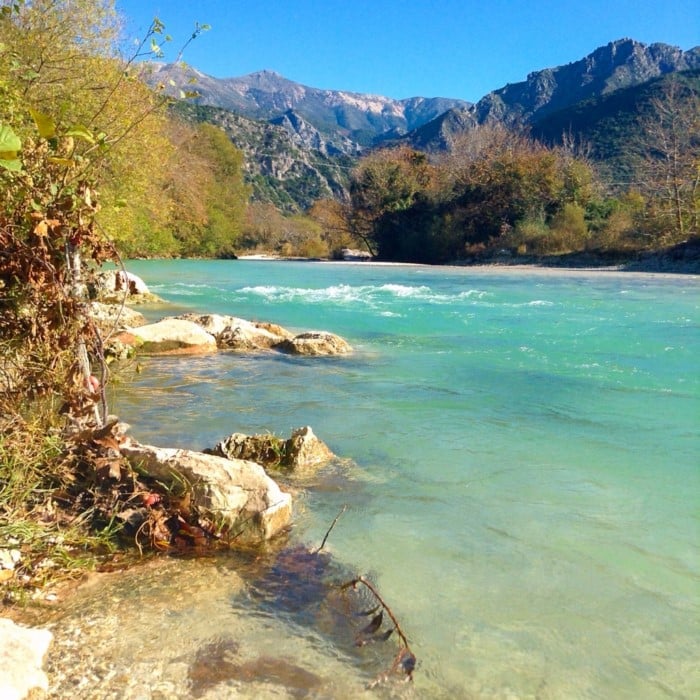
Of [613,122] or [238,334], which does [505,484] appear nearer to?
[238,334]

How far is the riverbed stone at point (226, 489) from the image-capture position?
3.44m

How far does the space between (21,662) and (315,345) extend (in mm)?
7655

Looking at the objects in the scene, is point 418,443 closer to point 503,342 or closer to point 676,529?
point 676,529

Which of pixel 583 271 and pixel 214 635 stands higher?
pixel 583 271

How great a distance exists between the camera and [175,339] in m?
9.40

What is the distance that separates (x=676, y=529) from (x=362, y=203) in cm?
4355

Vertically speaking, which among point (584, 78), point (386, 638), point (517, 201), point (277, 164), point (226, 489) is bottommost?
point (386, 638)

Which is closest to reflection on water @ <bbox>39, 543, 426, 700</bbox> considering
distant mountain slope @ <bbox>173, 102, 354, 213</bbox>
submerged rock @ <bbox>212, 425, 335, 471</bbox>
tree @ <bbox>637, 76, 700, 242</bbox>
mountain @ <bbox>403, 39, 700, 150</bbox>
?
submerged rock @ <bbox>212, 425, 335, 471</bbox>

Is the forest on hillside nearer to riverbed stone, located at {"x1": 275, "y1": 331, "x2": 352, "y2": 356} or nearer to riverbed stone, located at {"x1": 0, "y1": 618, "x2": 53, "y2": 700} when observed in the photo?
riverbed stone, located at {"x1": 0, "y1": 618, "x2": 53, "y2": 700}

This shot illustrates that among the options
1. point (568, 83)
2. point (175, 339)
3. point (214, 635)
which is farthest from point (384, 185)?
point (568, 83)

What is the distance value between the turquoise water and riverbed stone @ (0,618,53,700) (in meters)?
1.31

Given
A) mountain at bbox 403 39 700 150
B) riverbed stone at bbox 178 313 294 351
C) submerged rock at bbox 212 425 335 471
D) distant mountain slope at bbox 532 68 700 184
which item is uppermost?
mountain at bbox 403 39 700 150

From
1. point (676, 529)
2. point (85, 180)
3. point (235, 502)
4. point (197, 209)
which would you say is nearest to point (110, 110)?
point (85, 180)

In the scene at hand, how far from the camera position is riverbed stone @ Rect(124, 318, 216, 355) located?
923 centimetres
